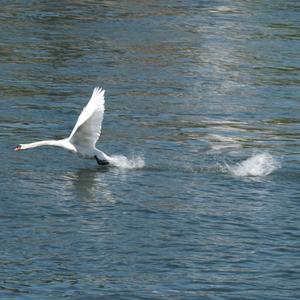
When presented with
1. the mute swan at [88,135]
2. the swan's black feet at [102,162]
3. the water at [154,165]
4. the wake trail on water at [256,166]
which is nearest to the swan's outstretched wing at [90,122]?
the mute swan at [88,135]

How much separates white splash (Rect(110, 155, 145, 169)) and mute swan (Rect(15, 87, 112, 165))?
0.14 m

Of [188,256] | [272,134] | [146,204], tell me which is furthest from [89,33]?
[188,256]

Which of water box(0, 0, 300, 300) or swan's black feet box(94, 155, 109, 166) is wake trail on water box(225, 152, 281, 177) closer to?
water box(0, 0, 300, 300)

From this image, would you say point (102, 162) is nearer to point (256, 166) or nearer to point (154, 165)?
point (154, 165)

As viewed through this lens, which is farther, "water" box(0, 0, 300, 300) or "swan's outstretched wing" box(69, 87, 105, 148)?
"swan's outstretched wing" box(69, 87, 105, 148)

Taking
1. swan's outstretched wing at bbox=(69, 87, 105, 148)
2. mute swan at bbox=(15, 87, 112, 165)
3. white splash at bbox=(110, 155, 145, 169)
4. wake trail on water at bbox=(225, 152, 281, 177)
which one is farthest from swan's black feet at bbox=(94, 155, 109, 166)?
wake trail on water at bbox=(225, 152, 281, 177)

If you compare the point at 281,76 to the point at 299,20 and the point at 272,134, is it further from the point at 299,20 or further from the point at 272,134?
the point at 299,20

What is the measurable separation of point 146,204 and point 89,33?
1752 cm

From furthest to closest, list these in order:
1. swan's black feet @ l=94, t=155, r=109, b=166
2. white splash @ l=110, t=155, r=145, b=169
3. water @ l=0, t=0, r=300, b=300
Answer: white splash @ l=110, t=155, r=145, b=169, swan's black feet @ l=94, t=155, r=109, b=166, water @ l=0, t=0, r=300, b=300

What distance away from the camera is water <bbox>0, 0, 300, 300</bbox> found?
49.6 feet

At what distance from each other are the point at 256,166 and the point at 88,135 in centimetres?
290

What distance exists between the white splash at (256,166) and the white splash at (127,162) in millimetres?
1484

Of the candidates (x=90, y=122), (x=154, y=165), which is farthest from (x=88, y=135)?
(x=154, y=165)

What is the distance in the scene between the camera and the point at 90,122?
19.9 metres
